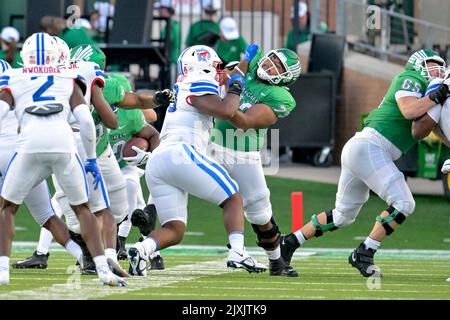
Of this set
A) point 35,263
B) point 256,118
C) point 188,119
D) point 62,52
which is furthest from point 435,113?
point 35,263

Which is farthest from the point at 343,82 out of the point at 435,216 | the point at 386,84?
the point at 435,216

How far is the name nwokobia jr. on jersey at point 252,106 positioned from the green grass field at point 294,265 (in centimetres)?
100

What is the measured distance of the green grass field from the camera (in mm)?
9320

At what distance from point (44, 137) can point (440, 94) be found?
3015mm

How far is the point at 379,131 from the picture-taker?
11.2 m

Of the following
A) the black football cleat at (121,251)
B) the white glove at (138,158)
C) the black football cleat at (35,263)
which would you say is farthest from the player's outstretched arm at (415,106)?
the black football cleat at (35,263)

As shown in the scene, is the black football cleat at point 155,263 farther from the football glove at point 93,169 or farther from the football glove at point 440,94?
the football glove at point 440,94

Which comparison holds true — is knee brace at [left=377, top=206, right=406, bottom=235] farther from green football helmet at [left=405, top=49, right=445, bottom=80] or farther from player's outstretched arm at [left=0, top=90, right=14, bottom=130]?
player's outstretched arm at [left=0, top=90, right=14, bottom=130]

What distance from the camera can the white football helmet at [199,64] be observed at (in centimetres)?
1038

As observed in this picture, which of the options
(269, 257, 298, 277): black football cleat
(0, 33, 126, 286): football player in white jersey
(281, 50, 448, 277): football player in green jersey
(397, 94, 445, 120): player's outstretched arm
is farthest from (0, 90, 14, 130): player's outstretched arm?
(397, 94, 445, 120): player's outstretched arm

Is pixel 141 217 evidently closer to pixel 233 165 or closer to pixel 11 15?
pixel 233 165

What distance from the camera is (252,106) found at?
10961 mm

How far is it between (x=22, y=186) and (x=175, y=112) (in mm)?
1426

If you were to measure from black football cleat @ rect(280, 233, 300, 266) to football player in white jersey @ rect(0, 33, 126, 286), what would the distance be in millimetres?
2389
